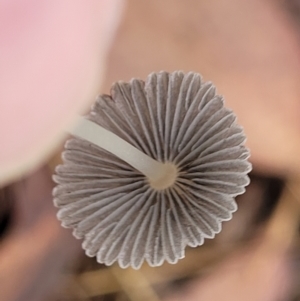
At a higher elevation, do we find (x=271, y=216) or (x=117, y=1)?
(x=117, y=1)

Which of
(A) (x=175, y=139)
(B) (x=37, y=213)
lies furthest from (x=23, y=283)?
(A) (x=175, y=139)

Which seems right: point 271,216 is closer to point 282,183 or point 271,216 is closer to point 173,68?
point 282,183

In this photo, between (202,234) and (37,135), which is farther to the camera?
(202,234)
